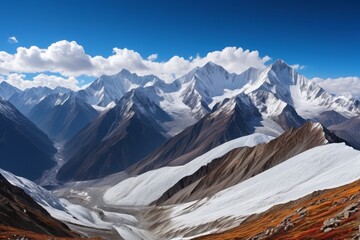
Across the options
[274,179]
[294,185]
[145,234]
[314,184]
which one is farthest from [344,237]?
[145,234]

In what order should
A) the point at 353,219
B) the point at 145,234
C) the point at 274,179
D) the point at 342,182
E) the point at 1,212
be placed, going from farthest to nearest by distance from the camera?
the point at 145,234
the point at 274,179
the point at 342,182
the point at 1,212
the point at 353,219

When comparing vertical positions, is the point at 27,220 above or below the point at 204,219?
above

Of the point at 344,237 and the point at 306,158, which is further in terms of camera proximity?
the point at 306,158

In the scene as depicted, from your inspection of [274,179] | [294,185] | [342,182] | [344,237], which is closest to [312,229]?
[344,237]

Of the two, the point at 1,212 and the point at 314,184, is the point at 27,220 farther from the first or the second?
the point at 314,184

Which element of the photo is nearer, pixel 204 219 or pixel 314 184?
pixel 314 184

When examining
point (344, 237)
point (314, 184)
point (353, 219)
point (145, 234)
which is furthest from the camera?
point (145, 234)

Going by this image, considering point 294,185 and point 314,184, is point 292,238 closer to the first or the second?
point 314,184
